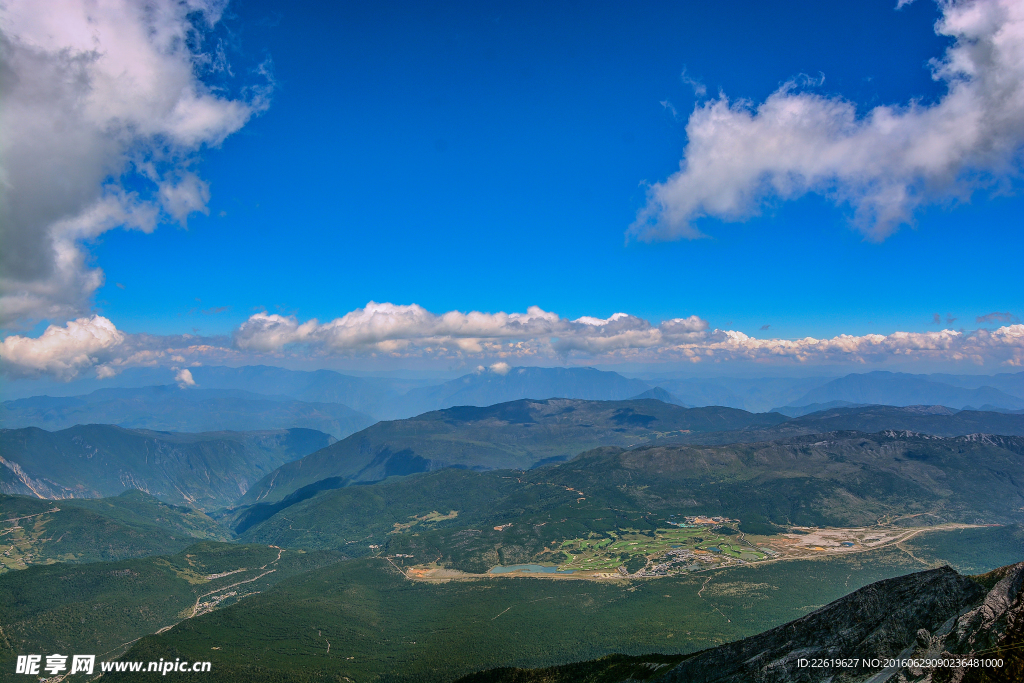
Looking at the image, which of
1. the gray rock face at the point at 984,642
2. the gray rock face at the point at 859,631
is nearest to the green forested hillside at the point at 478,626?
the gray rock face at the point at 859,631

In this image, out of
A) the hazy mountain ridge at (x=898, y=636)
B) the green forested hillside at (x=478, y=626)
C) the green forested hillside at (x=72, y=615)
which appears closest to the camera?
the hazy mountain ridge at (x=898, y=636)

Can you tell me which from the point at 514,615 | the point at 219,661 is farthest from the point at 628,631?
the point at 219,661

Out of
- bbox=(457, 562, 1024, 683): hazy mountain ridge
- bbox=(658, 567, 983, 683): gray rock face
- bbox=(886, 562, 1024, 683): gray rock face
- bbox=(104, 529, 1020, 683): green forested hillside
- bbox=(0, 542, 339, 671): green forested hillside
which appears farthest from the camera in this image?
bbox=(0, 542, 339, 671): green forested hillside

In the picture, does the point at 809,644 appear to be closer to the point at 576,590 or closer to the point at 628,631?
the point at 628,631

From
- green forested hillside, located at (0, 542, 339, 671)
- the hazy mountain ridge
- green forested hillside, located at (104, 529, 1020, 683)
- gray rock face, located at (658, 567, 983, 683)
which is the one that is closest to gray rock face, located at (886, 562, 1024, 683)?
the hazy mountain ridge

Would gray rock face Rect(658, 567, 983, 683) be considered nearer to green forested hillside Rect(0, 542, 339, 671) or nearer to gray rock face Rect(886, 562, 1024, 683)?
gray rock face Rect(886, 562, 1024, 683)

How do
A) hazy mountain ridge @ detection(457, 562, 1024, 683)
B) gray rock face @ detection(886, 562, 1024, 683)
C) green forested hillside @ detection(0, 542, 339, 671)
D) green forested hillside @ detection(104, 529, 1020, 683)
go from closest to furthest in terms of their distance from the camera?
gray rock face @ detection(886, 562, 1024, 683), hazy mountain ridge @ detection(457, 562, 1024, 683), green forested hillside @ detection(104, 529, 1020, 683), green forested hillside @ detection(0, 542, 339, 671)

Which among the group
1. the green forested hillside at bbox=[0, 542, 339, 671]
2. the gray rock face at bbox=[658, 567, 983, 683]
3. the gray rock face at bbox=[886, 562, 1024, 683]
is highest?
the gray rock face at bbox=[886, 562, 1024, 683]

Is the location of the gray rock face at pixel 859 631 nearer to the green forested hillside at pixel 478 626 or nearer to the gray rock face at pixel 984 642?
the gray rock face at pixel 984 642

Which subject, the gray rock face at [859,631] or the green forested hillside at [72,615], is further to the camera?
the green forested hillside at [72,615]

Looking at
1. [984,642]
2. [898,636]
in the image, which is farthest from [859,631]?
[984,642]
